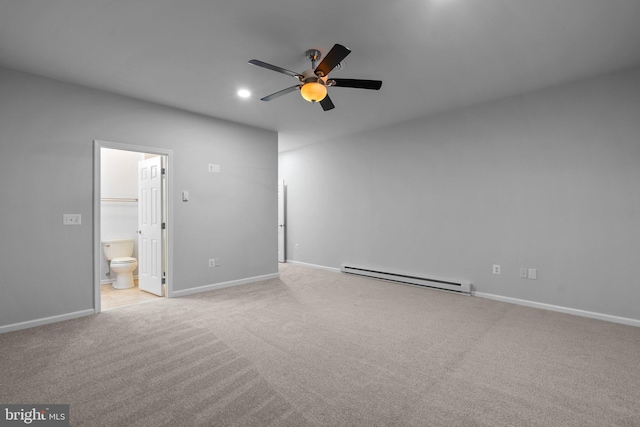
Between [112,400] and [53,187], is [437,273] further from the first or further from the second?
[53,187]

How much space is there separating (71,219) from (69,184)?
0.39 m

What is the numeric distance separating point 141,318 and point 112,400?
5.28 feet

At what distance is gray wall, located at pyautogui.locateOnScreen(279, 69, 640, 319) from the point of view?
3.20 meters

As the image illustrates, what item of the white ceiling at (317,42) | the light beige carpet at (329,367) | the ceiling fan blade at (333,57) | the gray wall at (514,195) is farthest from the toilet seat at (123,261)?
the ceiling fan blade at (333,57)

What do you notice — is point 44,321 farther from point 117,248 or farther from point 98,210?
point 117,248

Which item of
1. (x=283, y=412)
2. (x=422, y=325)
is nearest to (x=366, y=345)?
(x=422, y=325)

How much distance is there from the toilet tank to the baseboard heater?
147 inches

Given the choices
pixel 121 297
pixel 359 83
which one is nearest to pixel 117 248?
pixel 121 297

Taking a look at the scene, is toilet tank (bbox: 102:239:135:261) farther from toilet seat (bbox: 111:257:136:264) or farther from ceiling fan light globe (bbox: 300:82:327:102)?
ceiling fan light globe (bbox: 300:82:327:102)

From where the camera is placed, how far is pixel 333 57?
87.8 inches

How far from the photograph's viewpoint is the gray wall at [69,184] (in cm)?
298

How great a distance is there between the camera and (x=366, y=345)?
8.60 ft

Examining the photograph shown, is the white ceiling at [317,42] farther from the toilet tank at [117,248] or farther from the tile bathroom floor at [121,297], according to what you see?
the tile bathroom floor at [121,297]

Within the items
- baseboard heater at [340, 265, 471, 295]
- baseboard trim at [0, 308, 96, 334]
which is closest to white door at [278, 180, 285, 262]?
baseboard heater at [340, 265, 471, 295]
